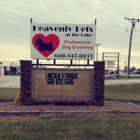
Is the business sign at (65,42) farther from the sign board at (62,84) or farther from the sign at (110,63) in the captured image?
the sign at (110,63)

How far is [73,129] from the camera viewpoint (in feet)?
27.0

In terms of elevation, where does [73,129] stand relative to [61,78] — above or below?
below

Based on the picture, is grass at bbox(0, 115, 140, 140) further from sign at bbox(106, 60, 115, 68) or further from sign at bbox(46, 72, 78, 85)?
sign at bbox(106, 60, 115, 68)

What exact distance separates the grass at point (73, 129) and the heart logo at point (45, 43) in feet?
→ 15.3

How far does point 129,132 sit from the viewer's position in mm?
7934

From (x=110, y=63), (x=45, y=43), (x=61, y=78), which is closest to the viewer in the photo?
(x=61, y=78)

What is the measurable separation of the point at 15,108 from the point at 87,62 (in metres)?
4.21

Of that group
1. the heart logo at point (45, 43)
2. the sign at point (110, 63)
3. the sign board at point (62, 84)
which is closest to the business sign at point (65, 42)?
the heart logo at point (45, 43)

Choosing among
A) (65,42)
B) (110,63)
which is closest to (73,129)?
(65,42)

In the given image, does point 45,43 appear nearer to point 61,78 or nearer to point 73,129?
point 61,78

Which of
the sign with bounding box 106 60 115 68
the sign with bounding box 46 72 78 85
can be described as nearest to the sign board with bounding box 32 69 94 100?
the sign with bounding box 46 72 78 85

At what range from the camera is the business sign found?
13.6 meters

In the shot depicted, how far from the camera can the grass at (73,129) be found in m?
7.41

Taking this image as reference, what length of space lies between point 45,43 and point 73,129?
6388mm
